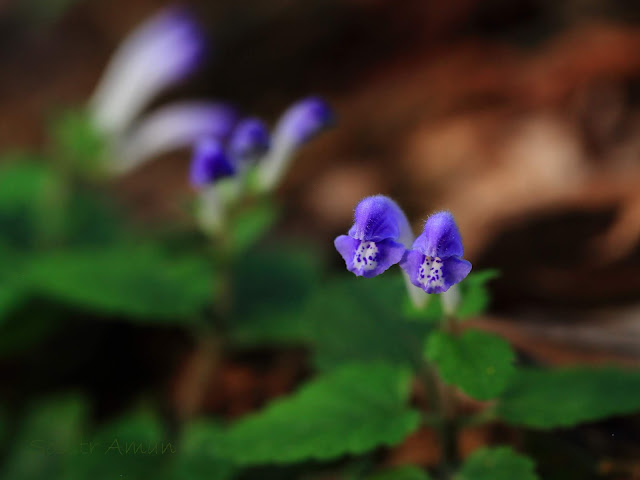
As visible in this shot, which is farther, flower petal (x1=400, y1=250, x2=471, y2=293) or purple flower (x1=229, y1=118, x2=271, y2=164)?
purple flower (x1=229, y1=118, x2=271, y2=164)

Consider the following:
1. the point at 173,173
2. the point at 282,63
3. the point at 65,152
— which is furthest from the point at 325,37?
the point at 65,152

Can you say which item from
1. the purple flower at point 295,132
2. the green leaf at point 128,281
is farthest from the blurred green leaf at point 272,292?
the purple flower at point 295,132

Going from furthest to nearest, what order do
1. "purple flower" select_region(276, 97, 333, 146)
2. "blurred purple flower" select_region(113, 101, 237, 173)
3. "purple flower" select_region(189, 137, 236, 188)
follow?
1. "blurred purple flower" select_region(113, 101, 237, 173)
2. "purple flower" select_region(276, 97, 333, 146)
3. "purple flower" select_region(189, 137, 236, 188)

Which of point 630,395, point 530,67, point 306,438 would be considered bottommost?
point 630,395

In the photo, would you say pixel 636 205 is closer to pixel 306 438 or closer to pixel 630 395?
pixel 630 395

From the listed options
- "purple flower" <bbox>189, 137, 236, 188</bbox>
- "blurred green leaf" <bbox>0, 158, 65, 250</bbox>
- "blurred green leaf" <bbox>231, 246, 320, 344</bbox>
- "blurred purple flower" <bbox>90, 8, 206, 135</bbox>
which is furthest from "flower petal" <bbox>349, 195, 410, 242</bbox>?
"blurred purple flower" <bbox>90, 8, 206, 135</bbox>

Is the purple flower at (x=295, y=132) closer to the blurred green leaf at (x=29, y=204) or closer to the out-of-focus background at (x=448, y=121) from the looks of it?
the out-of-focus background at (x=448, y=121)

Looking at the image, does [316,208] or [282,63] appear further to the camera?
[282,63]

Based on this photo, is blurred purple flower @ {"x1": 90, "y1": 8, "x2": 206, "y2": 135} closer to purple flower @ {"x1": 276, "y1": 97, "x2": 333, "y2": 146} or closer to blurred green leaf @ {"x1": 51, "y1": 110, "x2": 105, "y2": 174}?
blurred green leaf @ {"x1": 51, "y1": 110, "x2": 105, "y2": 174}
